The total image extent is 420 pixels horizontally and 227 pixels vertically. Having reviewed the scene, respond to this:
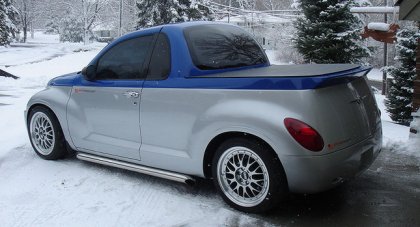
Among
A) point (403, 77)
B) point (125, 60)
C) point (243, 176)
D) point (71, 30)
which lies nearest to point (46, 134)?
point (125, 60)

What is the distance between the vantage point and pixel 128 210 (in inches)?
162

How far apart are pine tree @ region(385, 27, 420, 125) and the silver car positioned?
10082 mm

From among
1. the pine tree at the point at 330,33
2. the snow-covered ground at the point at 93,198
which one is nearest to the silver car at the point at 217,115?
the snow-covered ground at the point at 93,198

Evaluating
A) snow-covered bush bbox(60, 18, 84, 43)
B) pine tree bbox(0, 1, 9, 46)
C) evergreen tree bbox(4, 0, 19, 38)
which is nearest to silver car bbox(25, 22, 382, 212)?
pine tree bbox(0, 1, 9, 46)

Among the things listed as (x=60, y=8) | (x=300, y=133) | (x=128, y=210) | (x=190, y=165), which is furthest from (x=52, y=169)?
(x=60, y=8)

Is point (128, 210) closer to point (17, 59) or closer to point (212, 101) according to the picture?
point (212, 101)

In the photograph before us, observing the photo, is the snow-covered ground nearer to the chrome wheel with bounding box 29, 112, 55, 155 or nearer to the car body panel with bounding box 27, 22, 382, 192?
the chrome wheel with bounding box 29, 112, 55, 155

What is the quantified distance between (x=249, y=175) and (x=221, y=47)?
1493mm

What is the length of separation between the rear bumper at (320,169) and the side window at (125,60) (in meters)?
1.95

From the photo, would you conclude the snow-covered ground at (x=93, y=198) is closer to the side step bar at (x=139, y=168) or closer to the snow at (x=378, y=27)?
the side step bar at (x=139, y=168)

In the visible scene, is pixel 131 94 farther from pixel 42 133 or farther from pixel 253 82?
pixel 42 133

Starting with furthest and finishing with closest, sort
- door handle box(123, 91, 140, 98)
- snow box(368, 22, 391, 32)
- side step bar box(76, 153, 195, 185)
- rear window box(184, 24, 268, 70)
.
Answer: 1. snow box(368, 22, 391, 32)
2. door handle box(123, 91, 140, 98)
3. rear window box(184, 24, 268, 70)
4. side step bar box(76, 153, 195, 185)

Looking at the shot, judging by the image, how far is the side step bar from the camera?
169 inches

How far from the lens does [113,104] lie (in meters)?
4.85
